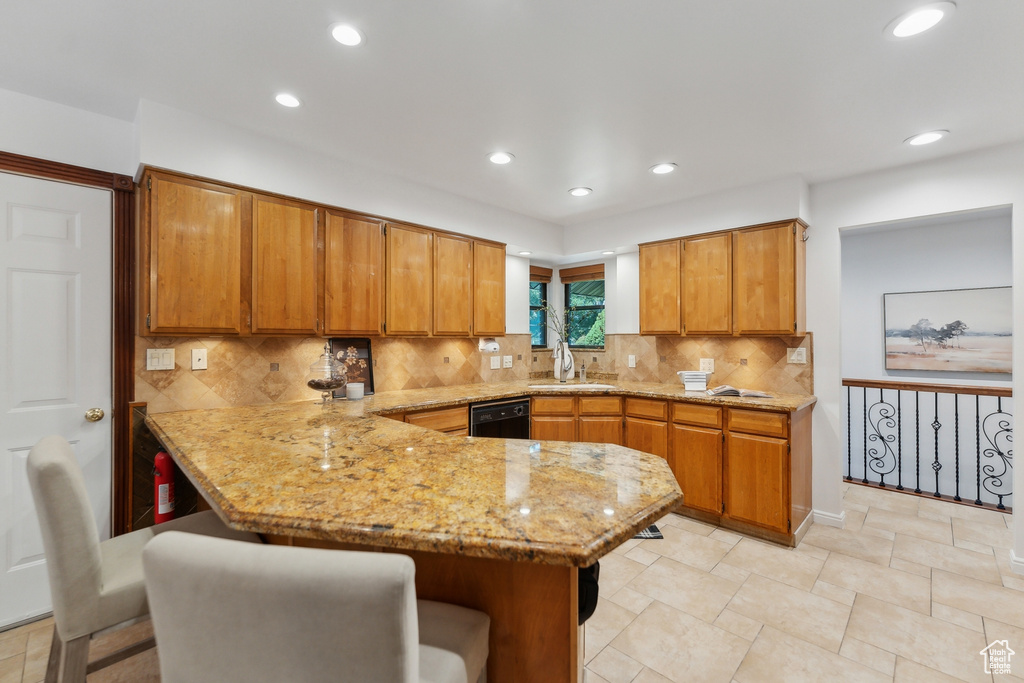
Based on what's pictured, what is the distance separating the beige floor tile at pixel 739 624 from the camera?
2088 millimetres

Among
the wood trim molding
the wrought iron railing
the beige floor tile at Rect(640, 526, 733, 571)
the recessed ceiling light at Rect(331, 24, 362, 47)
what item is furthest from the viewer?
the wood trim molding

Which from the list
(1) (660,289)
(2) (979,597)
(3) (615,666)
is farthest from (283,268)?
(2) (979,597)

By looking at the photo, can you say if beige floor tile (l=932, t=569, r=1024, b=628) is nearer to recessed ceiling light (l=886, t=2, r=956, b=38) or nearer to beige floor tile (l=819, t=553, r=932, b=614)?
beige floor tile (l=819, t=553, r=932, b=614)

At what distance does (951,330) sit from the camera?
4469 millimetres

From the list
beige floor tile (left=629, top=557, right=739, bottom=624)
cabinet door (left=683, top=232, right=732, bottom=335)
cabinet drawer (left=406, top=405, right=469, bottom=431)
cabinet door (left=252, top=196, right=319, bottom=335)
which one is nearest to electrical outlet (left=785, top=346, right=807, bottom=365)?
cabinet door (left=683, top=232, right=732, bottom=335)

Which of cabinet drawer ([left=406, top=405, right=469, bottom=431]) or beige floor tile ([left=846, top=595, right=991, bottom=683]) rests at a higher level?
cabinet drawer ([left=406, top=405, right=469, bottom=431])

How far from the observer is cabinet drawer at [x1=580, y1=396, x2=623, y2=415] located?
148 inches

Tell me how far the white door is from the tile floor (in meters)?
0.44

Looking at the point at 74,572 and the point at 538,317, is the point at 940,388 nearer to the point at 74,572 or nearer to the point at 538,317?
the point at 538,317

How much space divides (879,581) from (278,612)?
3.23 meters

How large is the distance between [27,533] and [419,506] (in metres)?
2.56

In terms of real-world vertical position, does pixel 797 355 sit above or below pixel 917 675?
above

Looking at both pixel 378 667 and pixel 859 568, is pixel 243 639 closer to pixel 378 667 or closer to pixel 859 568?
pixel 378 667

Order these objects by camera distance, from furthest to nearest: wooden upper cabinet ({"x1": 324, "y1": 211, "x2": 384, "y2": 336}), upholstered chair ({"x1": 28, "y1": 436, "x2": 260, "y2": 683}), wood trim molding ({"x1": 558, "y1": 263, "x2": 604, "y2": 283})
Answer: wood trim molding ({"x1": 558, "y1": 263, "x2": 604, "y2": 283}), wooden upper cabinet ({"x1": 324, "y1": 211, "x2": 384, "y2": 336}), upholstered chair ({"x1": 28, "y1": 436, "x2": 260, "y2": 683})
